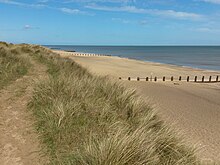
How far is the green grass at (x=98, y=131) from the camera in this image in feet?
13.5

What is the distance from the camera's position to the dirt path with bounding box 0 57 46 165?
15.0ft

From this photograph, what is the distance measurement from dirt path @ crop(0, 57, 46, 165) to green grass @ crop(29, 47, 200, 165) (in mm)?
220

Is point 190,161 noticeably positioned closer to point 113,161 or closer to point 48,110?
point 113,161

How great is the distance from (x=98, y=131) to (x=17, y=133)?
1.65 metres

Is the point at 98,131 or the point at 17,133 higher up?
the point at 98,131

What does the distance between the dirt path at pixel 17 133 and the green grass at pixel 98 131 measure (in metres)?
0.22

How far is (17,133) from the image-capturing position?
548cm

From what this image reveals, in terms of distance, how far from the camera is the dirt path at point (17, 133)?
15.0 ft

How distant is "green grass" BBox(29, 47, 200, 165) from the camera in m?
4.12

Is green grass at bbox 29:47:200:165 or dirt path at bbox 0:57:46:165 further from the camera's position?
dirt path at bbox 0:57:46:165

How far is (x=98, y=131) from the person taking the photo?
5441 millimetres

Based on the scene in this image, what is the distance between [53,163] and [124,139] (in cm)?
121

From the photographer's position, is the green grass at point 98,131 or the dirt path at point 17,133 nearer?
the green grass at point 98,131

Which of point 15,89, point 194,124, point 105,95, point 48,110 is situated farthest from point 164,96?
point 48,110
